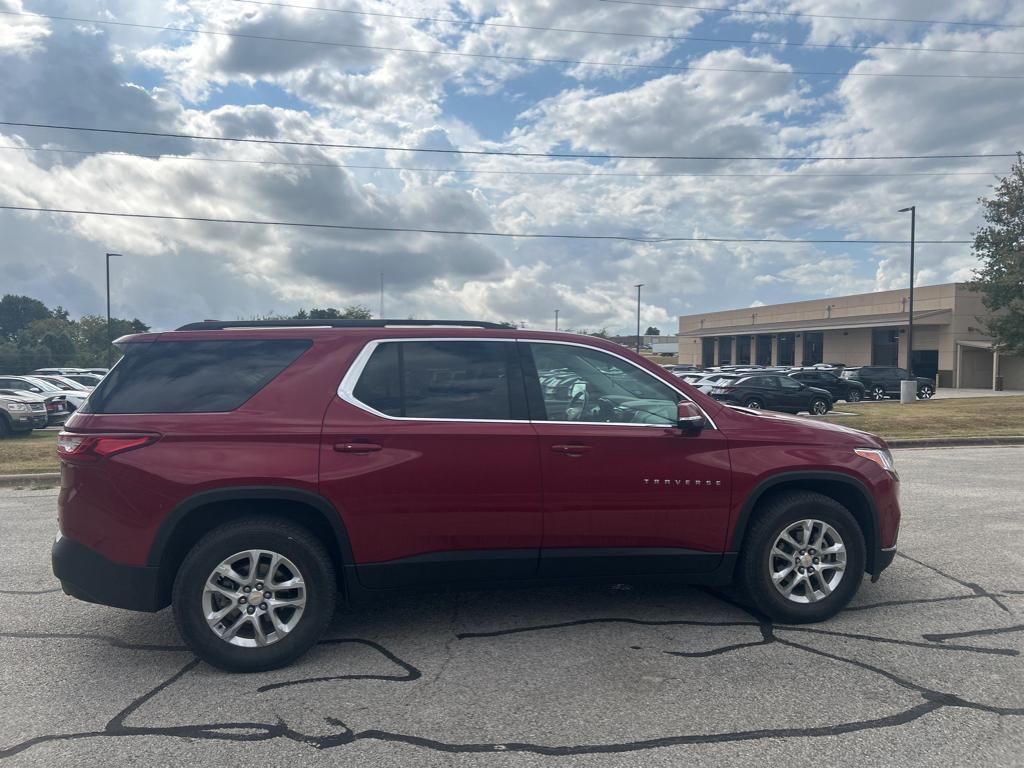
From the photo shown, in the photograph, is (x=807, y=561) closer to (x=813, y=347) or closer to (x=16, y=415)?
(x=16, y=415)

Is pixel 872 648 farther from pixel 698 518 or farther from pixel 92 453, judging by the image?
pixel 92 453

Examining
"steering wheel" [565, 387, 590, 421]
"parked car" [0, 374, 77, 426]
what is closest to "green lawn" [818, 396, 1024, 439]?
"steering wheel" [565, 387, 590, 421]

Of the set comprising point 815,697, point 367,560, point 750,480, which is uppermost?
point 750,480

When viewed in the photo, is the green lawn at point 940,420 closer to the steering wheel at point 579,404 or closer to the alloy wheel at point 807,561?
the alloy wheel at point 807,561

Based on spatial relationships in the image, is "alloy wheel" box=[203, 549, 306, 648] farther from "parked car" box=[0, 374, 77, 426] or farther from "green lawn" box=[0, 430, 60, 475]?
"parked car" box=[0, 374, 77, 426]

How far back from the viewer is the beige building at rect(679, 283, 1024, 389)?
4519 cm

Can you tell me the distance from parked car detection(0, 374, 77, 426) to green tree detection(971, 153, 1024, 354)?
105ft

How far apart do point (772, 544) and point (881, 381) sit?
31.7m

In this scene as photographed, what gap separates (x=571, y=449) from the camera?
4.02 meters

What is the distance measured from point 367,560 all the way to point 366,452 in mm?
576

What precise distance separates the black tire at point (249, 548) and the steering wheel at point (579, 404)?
156 cm

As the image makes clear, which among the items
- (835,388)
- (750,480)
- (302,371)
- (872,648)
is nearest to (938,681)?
(872,648)

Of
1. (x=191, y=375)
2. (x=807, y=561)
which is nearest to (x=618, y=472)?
(x=807, y=561)

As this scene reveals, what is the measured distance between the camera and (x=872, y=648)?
3975 millimetres
